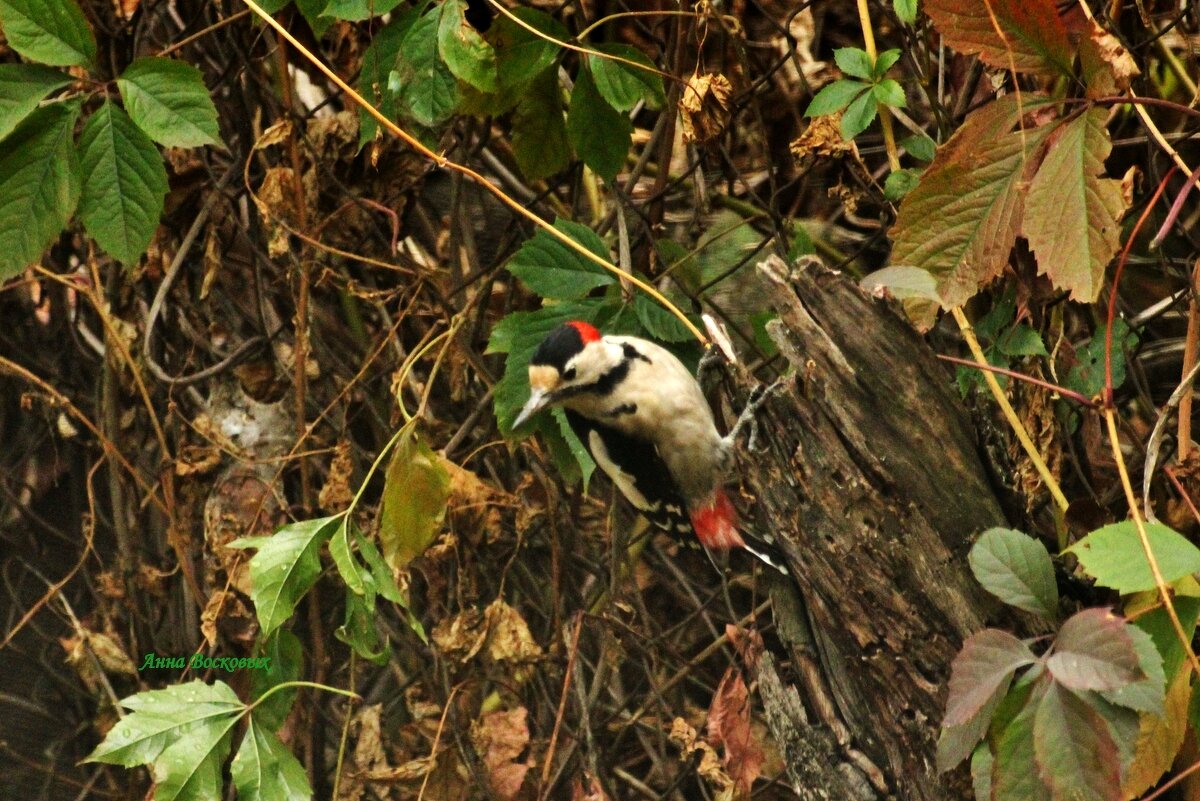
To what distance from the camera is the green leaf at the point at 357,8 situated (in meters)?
2.21

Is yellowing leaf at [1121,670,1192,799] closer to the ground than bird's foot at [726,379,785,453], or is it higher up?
closer to the ground

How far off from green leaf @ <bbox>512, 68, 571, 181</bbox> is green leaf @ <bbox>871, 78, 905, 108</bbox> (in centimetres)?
70

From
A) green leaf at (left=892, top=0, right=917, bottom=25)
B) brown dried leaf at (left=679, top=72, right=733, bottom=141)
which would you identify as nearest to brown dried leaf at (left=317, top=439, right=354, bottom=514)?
brown dried leaf at (left=679, top=72, right=733, bottom=141)

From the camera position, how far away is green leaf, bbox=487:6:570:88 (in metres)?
2.38

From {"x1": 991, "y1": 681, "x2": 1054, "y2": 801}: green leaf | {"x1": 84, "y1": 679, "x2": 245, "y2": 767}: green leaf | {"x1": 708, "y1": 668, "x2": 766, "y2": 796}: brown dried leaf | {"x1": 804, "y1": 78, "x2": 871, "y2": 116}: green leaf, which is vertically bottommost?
{"x1": 708, "y1": 668, "x2": 766, "y2": 796}: brown dried leaf

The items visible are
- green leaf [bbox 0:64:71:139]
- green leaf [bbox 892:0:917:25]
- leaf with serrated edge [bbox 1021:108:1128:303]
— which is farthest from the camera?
green leaf [bbox 0:64:71:139]

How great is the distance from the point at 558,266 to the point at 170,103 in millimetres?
788

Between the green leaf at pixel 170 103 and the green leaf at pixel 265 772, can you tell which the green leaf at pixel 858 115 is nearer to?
the green leaf at pixel 170 103

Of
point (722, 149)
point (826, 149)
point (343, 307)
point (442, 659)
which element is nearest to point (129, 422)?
point (343, 307)

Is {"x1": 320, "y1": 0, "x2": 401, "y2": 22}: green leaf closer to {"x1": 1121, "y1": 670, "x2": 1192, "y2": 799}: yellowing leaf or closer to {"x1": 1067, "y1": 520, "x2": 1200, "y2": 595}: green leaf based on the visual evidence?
{"x1": 1067, "y1": 520, "x2": 1200, "y2": 595}: green leaf

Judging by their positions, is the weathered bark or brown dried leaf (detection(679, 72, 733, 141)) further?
brown dried leaf (detection(679, 72, 733, 141))

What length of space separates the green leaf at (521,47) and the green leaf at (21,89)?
2.62ft

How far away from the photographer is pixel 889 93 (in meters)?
2.11

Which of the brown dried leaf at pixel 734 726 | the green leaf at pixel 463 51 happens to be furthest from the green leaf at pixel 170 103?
the brown dried leaf at pixel 734 726
